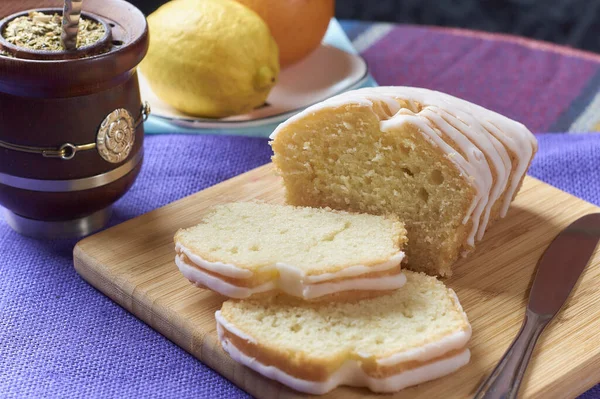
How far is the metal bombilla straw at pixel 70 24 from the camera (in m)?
2.36

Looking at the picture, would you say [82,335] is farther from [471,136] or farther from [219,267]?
[471,136]

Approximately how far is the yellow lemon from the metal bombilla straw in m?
0.80

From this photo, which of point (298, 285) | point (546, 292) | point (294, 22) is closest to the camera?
point (298, 285)

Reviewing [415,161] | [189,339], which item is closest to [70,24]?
[189,339]

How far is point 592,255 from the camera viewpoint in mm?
2604

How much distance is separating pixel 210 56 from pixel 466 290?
1343mm

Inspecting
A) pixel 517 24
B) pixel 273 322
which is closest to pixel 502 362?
Answer: pixel 273 322

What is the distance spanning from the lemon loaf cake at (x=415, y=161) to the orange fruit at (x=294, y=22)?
107cm

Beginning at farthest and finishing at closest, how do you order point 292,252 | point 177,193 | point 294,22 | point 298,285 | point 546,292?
point 294,22 → point 177,193 → point 546,292 → point 292,252 → point 298,285

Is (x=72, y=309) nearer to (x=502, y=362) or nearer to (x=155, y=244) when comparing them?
(x=155, y=244)

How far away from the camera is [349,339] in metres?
2.03

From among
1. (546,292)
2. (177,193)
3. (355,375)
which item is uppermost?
(355,375)

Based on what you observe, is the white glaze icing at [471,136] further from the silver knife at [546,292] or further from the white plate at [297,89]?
the white plate at [297,89]

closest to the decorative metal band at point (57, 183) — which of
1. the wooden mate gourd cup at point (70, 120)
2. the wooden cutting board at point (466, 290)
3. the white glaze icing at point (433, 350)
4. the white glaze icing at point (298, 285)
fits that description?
the wooden mate gourd cup at point (70, 120)
